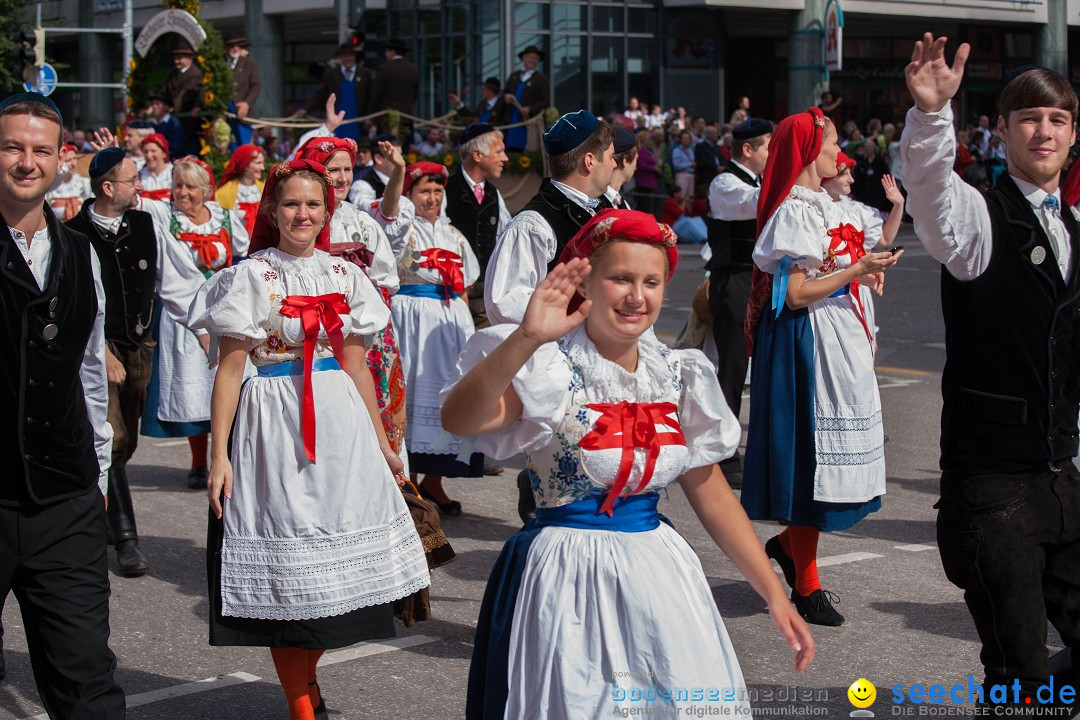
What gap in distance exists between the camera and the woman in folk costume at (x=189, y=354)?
8.64 metres

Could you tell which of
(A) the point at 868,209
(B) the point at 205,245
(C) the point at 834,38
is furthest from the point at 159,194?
(C) the point at 834,38

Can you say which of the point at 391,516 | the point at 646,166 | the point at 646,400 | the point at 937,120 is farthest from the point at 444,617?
the point at 646,166

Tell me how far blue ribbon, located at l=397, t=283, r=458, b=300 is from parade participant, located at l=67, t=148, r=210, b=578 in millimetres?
1149

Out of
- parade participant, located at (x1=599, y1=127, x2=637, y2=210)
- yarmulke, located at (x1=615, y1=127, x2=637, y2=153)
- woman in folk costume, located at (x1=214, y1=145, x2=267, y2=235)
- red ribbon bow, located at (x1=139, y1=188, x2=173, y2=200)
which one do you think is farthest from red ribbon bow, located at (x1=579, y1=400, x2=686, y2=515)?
red ribbon bow, located at (x1=139, y1=188, x2=173, y2=200)

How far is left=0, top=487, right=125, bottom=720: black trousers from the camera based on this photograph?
3863 millimetres

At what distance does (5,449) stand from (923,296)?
49.7ft

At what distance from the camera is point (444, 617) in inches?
235

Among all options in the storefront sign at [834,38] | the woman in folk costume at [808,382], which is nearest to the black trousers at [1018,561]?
the woman in folk costume at [808,382]

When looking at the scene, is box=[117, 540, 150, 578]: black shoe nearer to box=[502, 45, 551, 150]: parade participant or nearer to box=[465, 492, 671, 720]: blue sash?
box=[465, 492, 671, 720]: blue sash

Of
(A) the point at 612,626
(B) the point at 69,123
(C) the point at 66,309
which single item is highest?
(B) the point at 69,123

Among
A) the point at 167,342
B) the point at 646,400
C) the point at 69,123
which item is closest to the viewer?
the point at 646,400

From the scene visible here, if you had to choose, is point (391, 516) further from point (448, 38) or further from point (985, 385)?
point (448, 38)

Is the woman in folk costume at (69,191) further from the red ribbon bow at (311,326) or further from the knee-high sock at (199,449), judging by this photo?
the red ribbon bow at (311,326)

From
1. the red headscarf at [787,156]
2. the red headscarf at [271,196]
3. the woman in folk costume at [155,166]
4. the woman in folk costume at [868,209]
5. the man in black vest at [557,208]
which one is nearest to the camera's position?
the red headscarf at [271,196]
